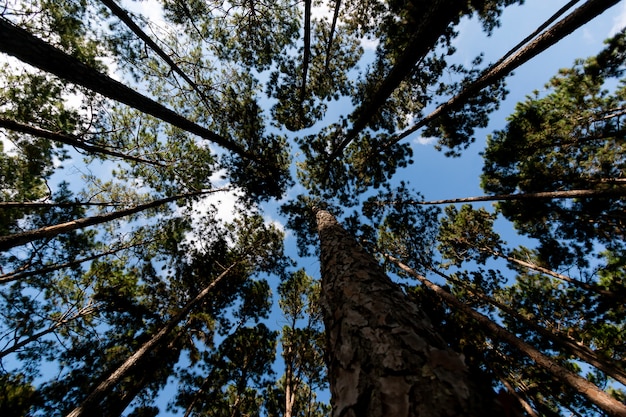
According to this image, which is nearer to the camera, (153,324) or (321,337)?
(153,324)

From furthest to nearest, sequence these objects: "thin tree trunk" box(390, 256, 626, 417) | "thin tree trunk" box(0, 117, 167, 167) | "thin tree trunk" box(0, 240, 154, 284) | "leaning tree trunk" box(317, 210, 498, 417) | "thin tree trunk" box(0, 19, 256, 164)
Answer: "thin tree trunk" box(0, 240, 154, 284) < "thin tree trunk" box(0, 117, 167, 167) < "thin tree trunk" box(390, 256, 626, 417) < "thin tree trunk" box(0, 19, 256, 164) < "leaning tree trunk" box(317, 210, 498, 417)

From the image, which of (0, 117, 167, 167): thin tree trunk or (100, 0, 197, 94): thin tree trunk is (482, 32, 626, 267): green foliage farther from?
(0, 117, 167, 167): thin tree trunk

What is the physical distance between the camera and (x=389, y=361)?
129 cm

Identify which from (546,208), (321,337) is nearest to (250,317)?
(321,337)

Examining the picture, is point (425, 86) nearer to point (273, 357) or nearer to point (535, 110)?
point (535, 110)

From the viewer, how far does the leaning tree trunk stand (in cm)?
103

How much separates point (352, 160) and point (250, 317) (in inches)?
334

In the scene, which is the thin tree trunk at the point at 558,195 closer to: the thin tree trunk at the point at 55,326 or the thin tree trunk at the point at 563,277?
the thin tree trunk at the point at 563,277

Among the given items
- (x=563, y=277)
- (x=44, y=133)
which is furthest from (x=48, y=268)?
(x=563, y=277)

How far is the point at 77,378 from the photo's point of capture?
8.05 meters

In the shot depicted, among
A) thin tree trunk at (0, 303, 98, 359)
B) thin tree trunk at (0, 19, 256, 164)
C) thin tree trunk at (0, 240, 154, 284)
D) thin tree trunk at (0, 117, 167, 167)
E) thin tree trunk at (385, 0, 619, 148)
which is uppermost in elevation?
thin tree trunk at (385, 0, 619, 148)

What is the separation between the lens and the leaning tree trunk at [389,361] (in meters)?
1.03

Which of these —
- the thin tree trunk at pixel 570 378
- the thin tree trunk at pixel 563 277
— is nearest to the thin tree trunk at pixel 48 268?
the thin tree trunk at pixel 570 378

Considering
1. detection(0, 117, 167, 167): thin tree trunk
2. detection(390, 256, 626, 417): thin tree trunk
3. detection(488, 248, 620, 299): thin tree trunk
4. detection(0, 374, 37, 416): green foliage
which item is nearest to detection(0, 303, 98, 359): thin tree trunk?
detection(0, 374, 37, 416): green foliage
